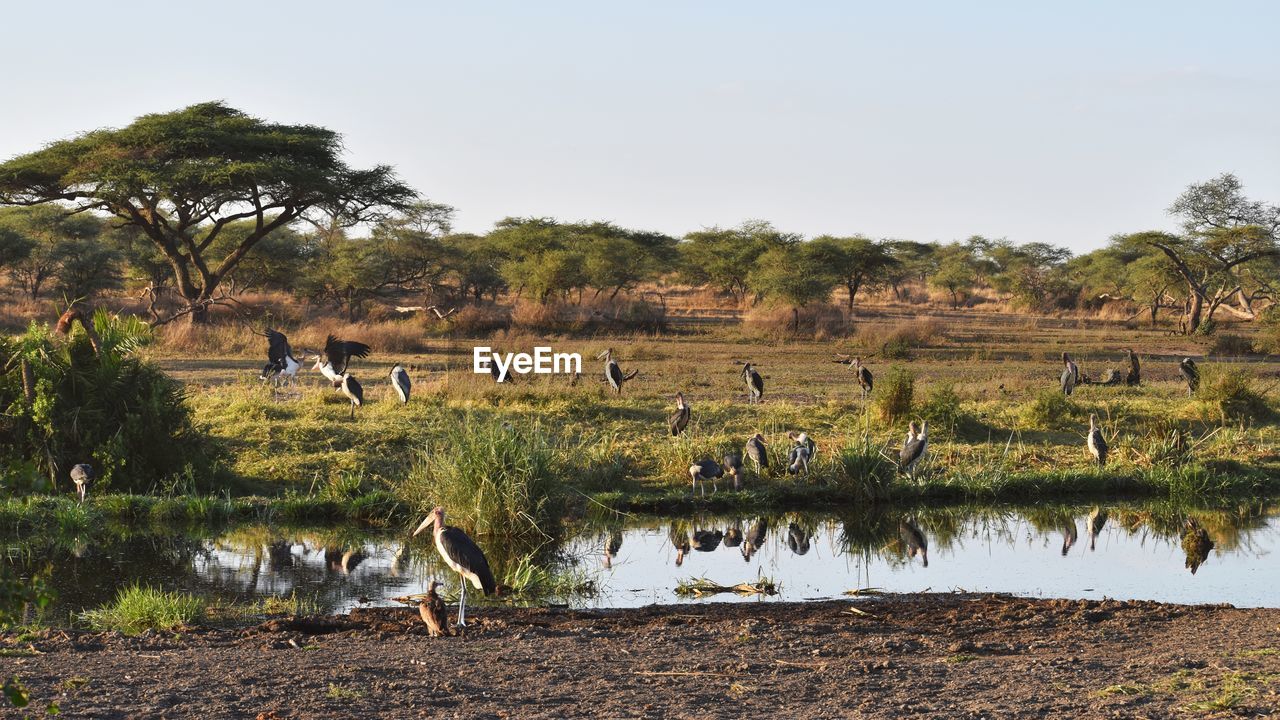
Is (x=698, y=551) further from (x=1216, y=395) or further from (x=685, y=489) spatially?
(x=1216, y=395)

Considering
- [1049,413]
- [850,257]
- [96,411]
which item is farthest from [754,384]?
[850,257]

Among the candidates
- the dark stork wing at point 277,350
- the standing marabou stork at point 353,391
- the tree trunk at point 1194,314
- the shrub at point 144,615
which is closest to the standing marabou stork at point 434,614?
Answer: the shrub at point 144,615

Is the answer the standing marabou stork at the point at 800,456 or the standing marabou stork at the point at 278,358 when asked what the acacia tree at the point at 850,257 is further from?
the standing marabou stork at the point at 800,456

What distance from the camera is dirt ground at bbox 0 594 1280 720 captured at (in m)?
5.63

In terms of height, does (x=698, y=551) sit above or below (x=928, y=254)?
below

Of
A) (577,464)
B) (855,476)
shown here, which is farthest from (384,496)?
(855,476)

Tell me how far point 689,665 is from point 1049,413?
1128cm

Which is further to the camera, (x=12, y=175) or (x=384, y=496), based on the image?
(x=12, y=175)

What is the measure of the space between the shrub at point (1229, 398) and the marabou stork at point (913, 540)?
6.68 metres

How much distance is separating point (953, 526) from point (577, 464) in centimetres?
357

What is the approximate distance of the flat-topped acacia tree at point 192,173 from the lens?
2972 cm

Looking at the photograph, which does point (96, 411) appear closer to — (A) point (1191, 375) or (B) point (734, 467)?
(B) point (734, 467)

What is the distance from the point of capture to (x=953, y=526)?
40.2ft

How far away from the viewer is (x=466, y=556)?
798cm
